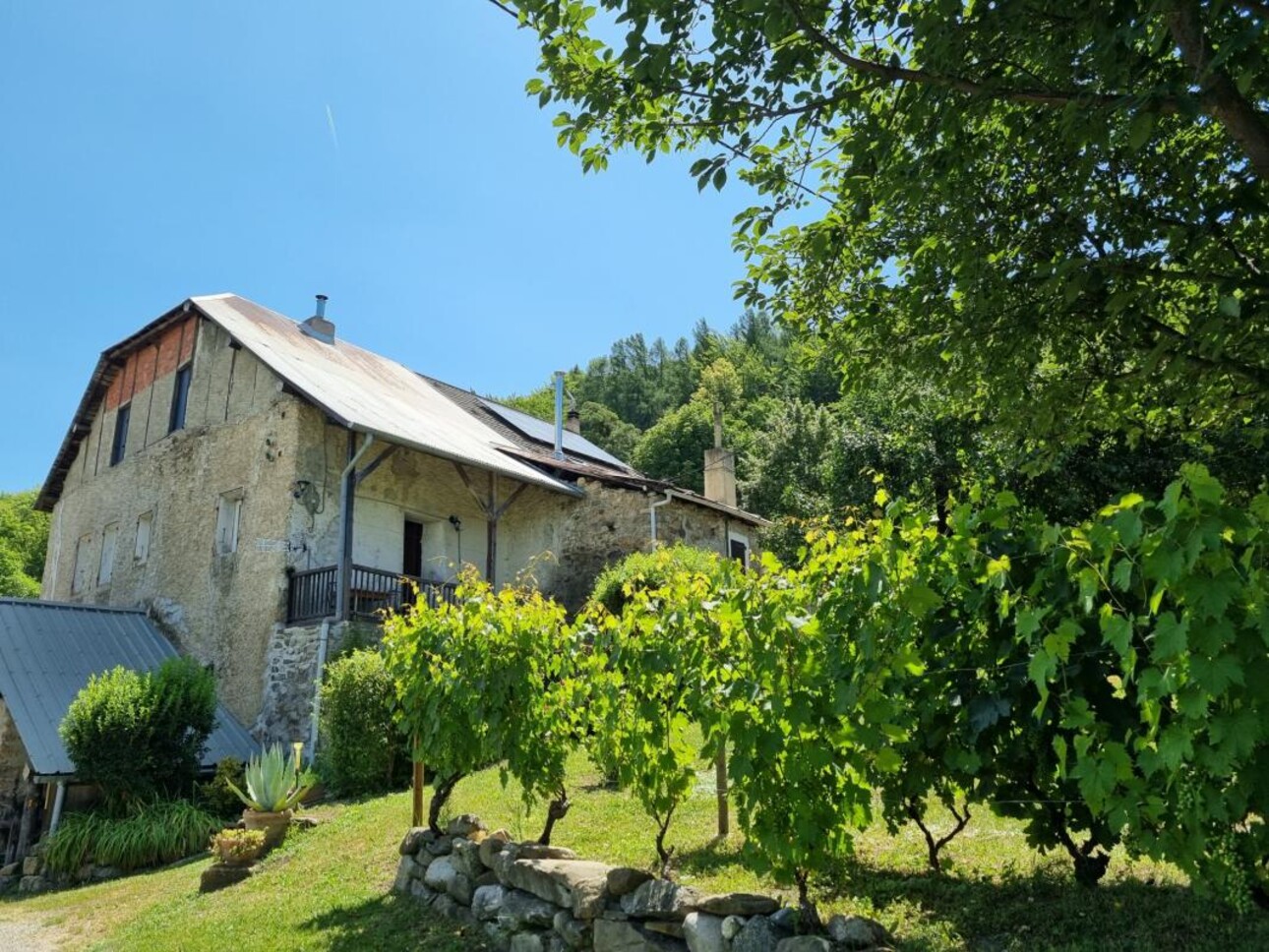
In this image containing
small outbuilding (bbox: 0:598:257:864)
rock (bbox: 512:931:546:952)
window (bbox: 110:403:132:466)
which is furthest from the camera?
window (bbox: 110:403:132:466)

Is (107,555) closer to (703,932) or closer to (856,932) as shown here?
(703,932)

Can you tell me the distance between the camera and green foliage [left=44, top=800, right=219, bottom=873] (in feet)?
33.5

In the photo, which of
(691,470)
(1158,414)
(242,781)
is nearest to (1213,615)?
(1158,414)

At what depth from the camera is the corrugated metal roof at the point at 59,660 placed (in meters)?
11.6

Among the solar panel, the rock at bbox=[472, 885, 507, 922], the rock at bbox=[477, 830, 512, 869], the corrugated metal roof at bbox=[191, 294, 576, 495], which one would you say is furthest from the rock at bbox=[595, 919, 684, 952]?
the solar panel

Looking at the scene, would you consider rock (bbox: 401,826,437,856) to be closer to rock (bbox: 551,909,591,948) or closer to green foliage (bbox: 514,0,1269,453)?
rock (bbox: 551,909,591,948)

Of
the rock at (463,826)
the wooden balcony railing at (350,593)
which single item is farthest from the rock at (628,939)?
the wooden balcony railing at (350,593)

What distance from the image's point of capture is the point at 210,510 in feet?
51.6

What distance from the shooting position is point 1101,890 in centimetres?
390

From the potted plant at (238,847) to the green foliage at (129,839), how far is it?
2.44m

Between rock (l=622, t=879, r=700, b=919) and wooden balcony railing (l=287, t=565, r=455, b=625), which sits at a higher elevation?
wooden balcony railing (l=287, t=565, r=455, b=625)

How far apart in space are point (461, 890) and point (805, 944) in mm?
3037

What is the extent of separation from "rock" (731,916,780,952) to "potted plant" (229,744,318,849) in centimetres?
653

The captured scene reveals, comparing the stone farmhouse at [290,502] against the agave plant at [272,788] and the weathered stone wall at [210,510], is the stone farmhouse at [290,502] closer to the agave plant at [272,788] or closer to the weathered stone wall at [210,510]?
the weathered stone wall at [210,510]
